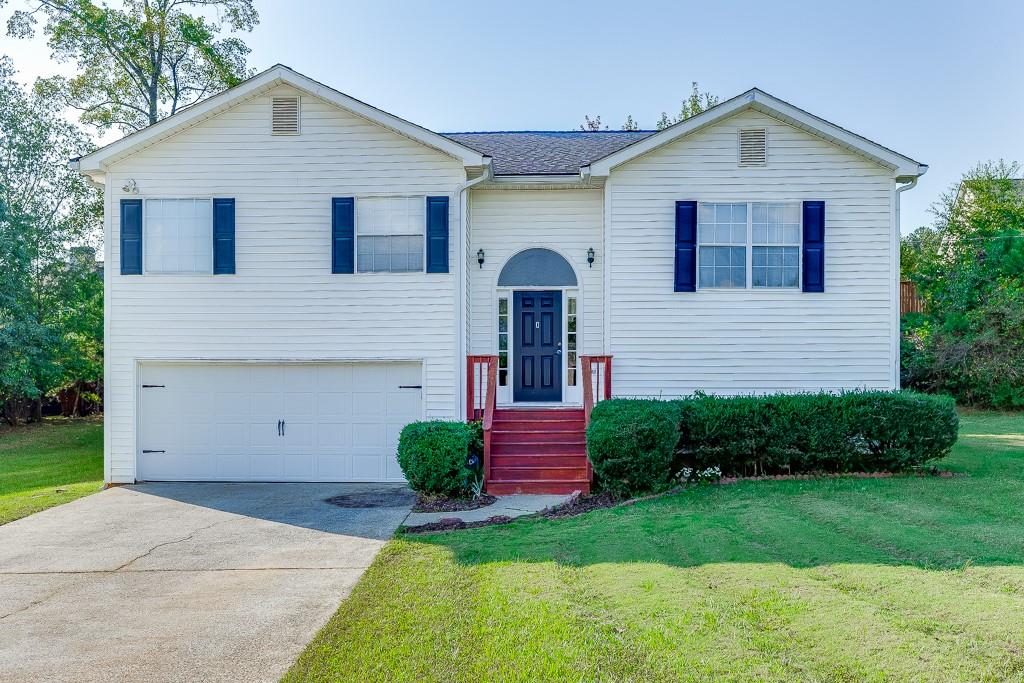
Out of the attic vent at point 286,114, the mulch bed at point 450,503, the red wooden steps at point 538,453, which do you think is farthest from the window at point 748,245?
the attic vent at point 286,114

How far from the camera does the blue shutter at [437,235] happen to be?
35.4 ft

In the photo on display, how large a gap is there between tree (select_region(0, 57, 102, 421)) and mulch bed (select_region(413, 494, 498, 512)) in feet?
41.5

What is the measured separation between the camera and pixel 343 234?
35.6 ft

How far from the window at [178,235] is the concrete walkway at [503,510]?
5510 mm

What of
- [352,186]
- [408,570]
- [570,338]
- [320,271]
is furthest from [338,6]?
[408,570]

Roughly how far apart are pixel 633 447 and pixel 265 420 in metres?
5.84

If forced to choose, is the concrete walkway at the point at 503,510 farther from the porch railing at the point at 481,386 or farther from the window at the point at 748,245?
the window at the point at 748,245

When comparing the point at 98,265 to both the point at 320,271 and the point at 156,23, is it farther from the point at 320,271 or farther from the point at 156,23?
the point at 320,271

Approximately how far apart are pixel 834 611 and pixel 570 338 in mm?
7639

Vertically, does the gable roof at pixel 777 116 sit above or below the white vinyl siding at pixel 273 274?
above

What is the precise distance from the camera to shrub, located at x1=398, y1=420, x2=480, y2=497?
30.6ft

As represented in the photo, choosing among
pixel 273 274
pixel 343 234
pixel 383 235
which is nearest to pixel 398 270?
pixel 383 235

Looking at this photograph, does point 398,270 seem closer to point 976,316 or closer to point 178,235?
point 178,235

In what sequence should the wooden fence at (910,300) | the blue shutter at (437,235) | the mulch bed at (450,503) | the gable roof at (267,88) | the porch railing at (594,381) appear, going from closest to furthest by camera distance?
1. the mulch bed at (450,503)
2. the porch railing at (594,381)
3. the gable roof at (267,88)
4. the blue shutter at (437,235)
5. the wooden fence at (910,300)
